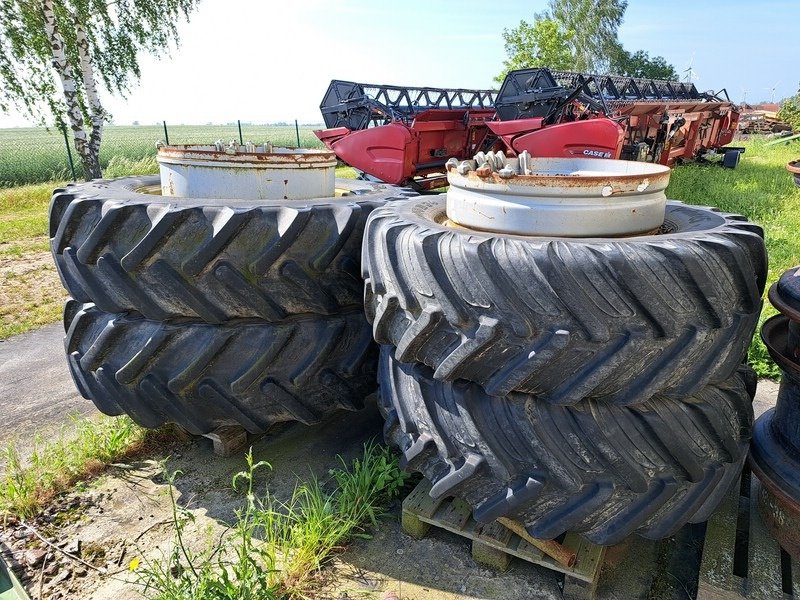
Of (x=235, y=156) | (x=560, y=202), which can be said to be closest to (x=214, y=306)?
(x=235, y=156)

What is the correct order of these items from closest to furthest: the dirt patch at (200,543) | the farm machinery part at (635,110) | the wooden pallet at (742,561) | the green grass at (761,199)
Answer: the wooden pallet at (742,561)
the dirt patch at (200,543)
the green grass at (761,199)
the farm machinery part at (635,110)

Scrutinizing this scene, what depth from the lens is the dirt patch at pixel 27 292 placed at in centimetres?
438

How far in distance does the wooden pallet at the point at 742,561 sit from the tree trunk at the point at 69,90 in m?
10.6

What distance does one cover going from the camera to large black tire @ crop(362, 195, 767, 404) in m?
1.46

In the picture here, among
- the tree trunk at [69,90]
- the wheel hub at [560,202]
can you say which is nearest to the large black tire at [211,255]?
the wheel hub at [560,202]

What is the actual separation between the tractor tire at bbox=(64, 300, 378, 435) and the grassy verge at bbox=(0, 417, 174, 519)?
267 mm

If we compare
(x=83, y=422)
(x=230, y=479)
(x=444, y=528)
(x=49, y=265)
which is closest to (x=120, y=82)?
(x=49, y=265)

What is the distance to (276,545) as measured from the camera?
6.47ft

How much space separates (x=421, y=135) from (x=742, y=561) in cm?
639

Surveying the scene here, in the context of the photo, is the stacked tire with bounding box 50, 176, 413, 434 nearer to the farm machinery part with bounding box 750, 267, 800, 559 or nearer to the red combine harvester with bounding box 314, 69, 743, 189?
the farm machinery part with bounding box 750, 267, 800, 559

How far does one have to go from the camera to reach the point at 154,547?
203 centimetres

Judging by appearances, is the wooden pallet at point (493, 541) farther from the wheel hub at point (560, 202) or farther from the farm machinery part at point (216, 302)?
the wheel hub at point (560, 202)

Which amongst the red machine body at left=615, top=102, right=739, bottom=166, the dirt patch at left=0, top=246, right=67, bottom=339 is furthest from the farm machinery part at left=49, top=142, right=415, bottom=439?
the red machine body at left=615, top=102, right=739, bottom=166

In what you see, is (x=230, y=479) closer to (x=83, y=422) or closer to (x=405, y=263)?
(x=83, y=422)
